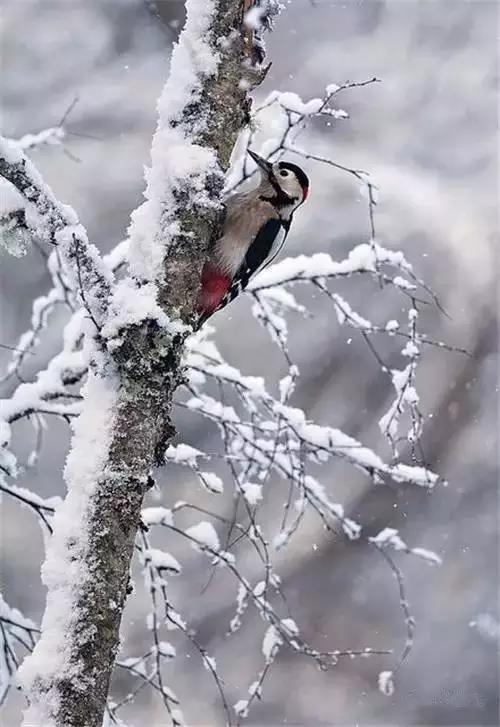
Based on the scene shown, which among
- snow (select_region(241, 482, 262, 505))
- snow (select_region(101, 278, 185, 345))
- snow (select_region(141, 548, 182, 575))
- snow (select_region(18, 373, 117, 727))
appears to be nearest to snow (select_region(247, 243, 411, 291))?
snow (select_region(241, 482, 262, 505))

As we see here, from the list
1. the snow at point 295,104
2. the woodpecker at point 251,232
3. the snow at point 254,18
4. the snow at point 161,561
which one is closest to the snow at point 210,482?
the snow at point 161,561

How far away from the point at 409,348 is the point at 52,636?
1686 millimetres

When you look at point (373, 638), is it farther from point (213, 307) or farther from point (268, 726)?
point (213, 307)

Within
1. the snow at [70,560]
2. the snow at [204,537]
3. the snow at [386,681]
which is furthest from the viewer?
the snow at [204,537]

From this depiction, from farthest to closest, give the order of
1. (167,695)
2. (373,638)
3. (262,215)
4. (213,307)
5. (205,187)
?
(373,638), (167,695), (262,215), (213,307), (205,187)

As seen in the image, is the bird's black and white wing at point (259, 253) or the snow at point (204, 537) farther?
the snow at point (204, 537)

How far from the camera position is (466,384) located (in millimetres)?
7805

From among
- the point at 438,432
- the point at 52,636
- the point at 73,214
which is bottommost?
the point at 52,636

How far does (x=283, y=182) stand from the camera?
272 centimetres

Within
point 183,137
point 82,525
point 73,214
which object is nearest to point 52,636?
point 82,525

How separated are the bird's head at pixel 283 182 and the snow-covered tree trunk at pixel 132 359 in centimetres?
99

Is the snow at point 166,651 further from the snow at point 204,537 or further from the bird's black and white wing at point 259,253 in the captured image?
the bird's black and white wing at point 259,253

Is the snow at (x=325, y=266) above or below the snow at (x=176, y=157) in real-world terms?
above

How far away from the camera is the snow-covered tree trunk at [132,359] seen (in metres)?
1.22
